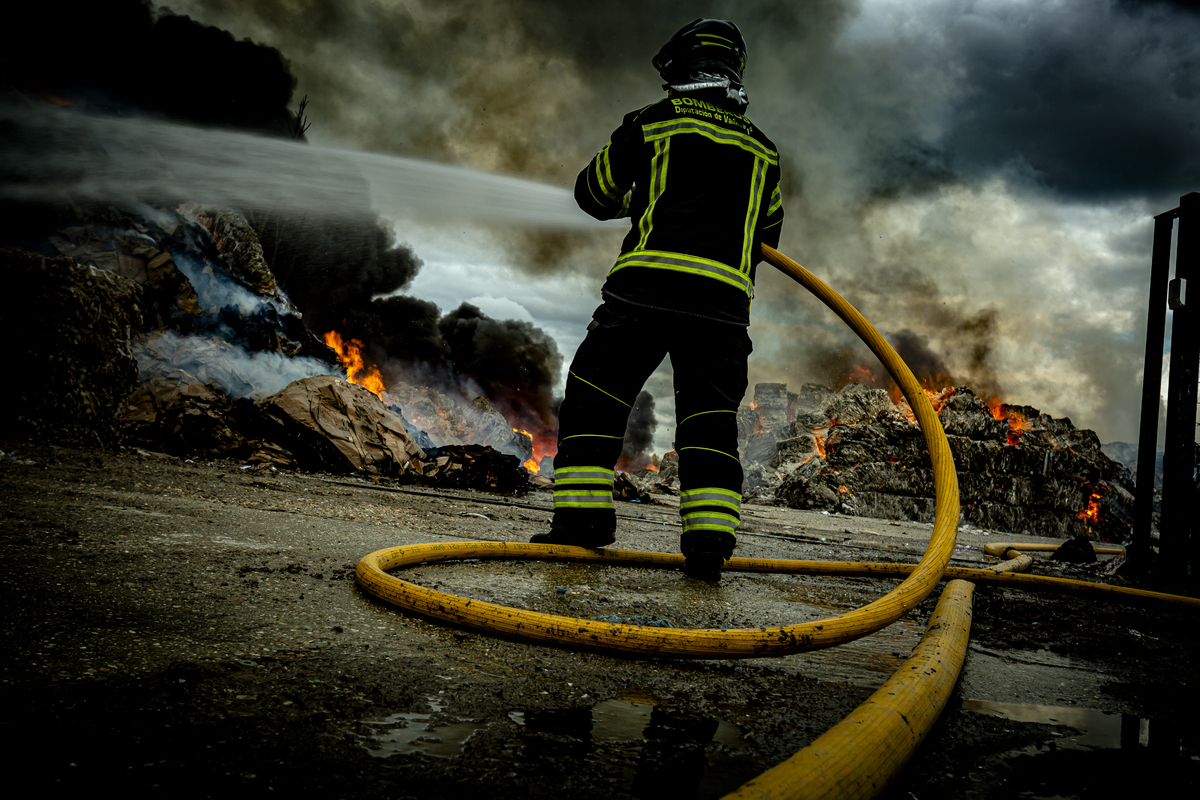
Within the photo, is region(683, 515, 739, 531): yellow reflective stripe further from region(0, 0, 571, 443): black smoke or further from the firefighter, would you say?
region(0, 0, 571, 443): black smoke

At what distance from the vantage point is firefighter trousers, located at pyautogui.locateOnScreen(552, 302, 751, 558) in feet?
6.79

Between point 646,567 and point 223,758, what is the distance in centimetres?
178

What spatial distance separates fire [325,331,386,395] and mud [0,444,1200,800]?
11582 millimetres

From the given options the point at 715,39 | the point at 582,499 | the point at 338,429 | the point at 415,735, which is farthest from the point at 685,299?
the point at 338,429

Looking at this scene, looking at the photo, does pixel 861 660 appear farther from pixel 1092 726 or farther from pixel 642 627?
pixel 642 627

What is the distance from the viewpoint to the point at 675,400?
2.26 meters

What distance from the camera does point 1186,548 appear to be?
288 centimetres

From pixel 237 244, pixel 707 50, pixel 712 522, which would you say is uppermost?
pixel 237 244

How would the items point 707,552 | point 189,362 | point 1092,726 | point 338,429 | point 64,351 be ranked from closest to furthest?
point 1092,726
point 707,552
point 64,351
point 338,429
point 189,362

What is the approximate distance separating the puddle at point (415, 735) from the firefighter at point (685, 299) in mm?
1376

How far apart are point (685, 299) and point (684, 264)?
0.40 ft

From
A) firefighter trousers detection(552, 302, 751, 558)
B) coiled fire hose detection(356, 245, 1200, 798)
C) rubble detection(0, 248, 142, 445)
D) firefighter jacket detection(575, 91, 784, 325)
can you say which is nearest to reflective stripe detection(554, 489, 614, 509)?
firefighter trousers detection(552, 302, 751, 558)

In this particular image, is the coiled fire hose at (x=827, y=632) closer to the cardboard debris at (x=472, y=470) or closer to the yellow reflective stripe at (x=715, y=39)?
the yellow reflective stripe at (x=715, y=39)

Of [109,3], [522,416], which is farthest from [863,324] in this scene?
[522,416]
